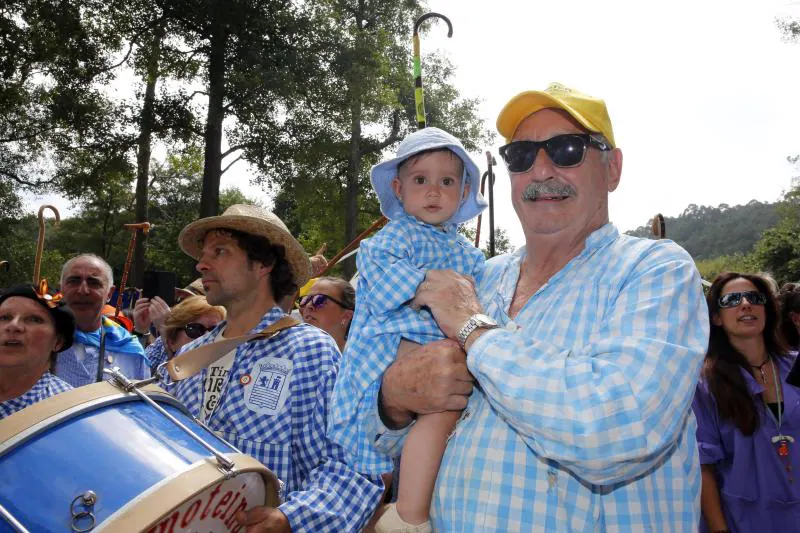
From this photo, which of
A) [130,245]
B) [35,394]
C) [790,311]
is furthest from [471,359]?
[130,245]

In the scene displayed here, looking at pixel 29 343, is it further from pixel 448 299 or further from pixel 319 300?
pixel 448 299

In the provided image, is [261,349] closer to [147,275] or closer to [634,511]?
[634,511]

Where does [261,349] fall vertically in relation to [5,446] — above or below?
above

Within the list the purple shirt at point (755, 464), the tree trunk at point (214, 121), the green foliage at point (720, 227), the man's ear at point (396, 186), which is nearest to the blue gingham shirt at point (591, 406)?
the man's ear at point (396, 186)

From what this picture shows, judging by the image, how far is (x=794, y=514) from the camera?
3826 millimetres

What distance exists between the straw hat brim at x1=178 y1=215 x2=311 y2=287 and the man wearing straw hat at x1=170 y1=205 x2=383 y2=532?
0.05m

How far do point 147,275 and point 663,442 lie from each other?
5.96 m

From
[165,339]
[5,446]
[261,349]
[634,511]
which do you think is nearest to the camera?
[634,511]

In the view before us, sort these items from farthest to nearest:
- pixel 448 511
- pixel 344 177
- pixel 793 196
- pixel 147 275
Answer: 1. pixel 793 196
2. pixel 344 177
3. pixel 147 275
4. pixel 448 511

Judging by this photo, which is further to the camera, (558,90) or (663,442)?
(558,90)

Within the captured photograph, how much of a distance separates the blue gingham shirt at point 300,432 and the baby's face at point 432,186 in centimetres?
80

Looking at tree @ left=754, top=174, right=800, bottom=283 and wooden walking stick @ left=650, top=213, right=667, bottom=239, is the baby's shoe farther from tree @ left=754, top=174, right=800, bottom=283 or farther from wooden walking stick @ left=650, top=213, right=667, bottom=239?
tree @ left=754, top=174, right=800, bottom=283

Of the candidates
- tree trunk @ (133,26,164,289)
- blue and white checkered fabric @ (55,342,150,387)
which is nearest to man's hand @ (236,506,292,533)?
blue and white checkered fabric @ (55,342,150,387)

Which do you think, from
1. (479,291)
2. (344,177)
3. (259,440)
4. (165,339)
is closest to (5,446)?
(259,440)
